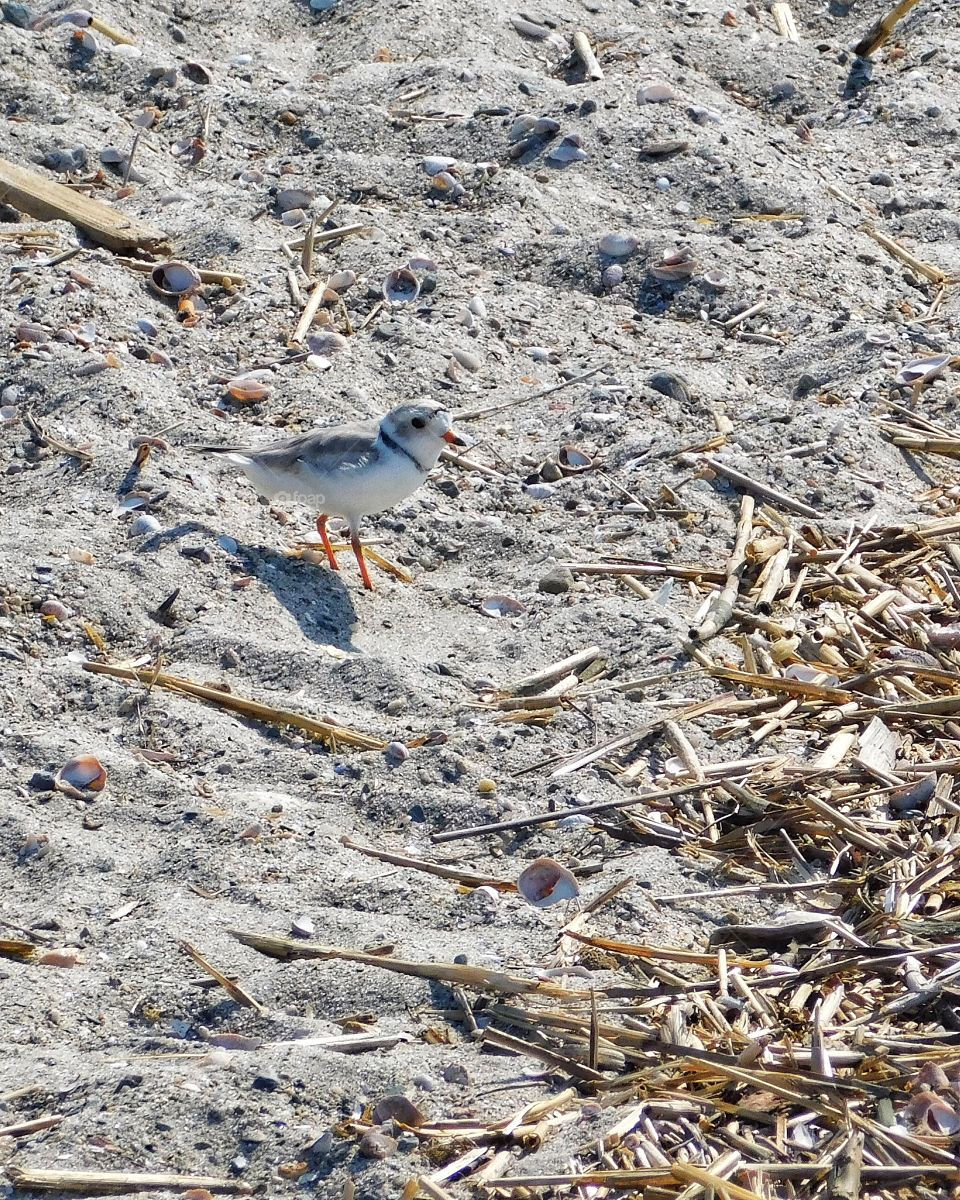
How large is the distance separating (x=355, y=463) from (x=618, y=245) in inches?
83.6

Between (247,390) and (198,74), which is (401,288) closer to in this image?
(247,390)

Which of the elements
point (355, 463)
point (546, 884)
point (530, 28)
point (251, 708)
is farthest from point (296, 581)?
point (530, 28)

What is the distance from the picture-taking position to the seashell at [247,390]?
5.80 metres

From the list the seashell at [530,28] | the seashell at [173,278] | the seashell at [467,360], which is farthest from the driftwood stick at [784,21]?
the seashell at [173,278]

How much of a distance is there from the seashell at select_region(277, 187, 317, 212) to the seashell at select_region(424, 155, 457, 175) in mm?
601

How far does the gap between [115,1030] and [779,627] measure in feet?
8.01

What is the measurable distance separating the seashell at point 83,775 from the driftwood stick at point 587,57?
499 cm

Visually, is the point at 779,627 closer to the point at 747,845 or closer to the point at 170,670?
the point at 747,845

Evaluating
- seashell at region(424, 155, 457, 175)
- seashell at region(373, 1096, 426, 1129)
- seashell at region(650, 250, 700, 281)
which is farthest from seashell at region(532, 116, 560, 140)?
seashell at region(373, 1096, 426, 1129)

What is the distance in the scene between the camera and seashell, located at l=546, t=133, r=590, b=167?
7.04 metres

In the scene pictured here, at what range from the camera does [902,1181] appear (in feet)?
9.36

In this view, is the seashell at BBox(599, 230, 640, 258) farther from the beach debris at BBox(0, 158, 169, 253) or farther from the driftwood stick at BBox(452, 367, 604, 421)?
the beach debris at BBox(0, 158, 169, 253)

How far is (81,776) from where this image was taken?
396 cm

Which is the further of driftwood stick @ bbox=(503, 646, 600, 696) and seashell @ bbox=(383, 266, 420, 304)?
seashell @ bbox=(383, 266, 420, 304)
